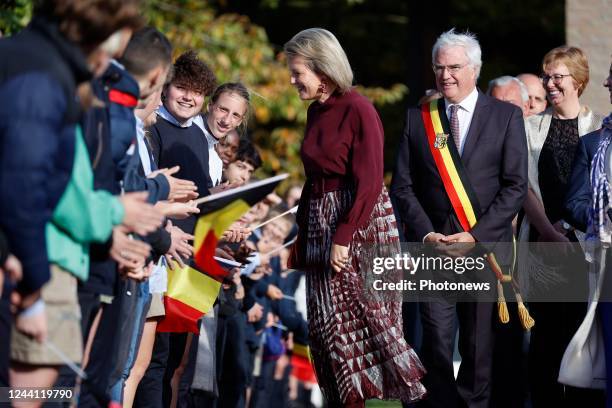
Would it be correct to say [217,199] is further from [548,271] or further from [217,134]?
[548,271]

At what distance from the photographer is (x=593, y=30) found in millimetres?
12234

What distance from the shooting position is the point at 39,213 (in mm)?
4270

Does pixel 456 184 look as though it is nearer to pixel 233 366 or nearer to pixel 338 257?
pixel 338 257

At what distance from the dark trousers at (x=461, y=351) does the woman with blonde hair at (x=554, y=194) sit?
63cm

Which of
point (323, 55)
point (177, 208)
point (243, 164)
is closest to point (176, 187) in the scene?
point (177, 208)

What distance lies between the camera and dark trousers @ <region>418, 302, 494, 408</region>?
7523 millimetres

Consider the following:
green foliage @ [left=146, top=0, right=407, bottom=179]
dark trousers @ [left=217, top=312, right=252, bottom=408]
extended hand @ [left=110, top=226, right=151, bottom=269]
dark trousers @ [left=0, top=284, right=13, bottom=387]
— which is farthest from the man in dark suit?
green foliage @ [left=146, top=0, right=407, bottom=179]

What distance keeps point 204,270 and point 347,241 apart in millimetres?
770

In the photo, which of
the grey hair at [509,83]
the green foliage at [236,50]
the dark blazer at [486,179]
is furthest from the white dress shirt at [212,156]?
the green foliage at [236,50]

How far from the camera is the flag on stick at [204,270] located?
18.3ft

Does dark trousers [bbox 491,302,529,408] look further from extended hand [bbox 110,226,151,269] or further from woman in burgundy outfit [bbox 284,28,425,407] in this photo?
extended hand [bbox 110,226,151,269]

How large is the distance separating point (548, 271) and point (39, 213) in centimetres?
450

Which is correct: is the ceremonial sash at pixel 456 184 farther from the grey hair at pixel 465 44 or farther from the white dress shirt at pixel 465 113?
the grey hair at pixel 465 44

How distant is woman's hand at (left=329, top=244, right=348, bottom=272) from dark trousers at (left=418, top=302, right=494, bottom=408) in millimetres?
1036
